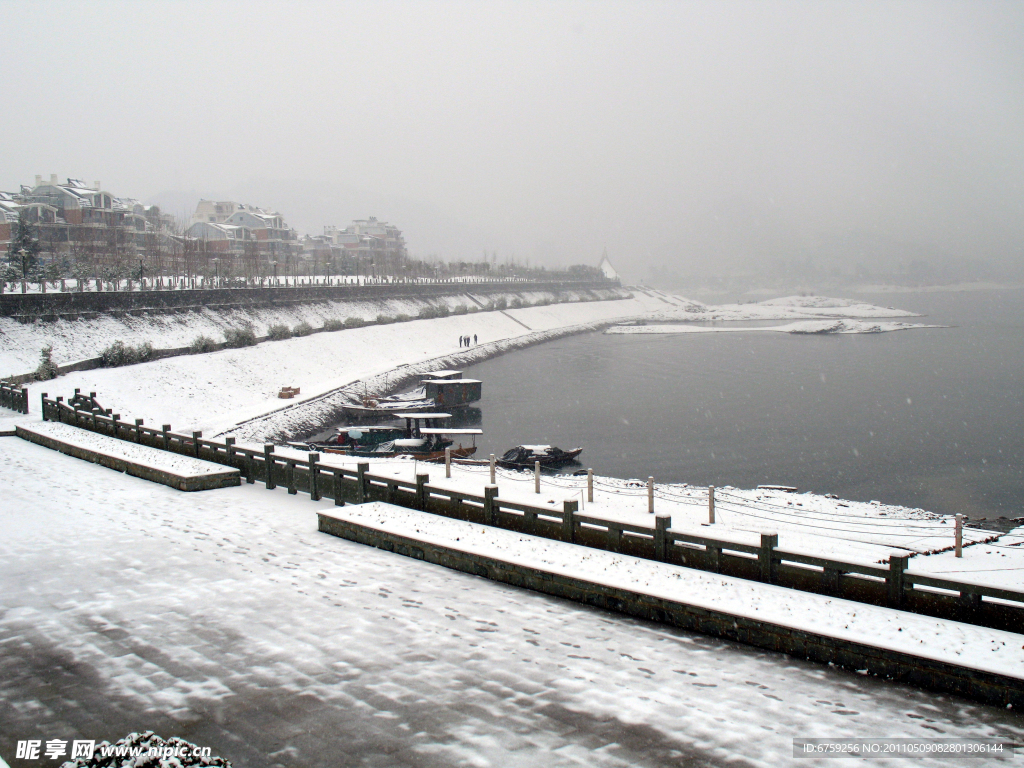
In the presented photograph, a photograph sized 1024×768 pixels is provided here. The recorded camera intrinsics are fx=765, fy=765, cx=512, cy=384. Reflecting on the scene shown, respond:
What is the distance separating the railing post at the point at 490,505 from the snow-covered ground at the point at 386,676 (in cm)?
216

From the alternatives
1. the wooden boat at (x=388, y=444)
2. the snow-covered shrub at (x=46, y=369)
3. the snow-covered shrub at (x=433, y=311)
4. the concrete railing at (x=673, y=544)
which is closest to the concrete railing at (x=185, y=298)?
the snow-covered shrub at (x=433, y=311)

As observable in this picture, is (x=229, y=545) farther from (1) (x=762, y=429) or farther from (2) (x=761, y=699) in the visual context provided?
(1) (x=762, y=429)

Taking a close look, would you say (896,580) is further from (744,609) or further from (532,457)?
(532,457)

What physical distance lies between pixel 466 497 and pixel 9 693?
9003mm

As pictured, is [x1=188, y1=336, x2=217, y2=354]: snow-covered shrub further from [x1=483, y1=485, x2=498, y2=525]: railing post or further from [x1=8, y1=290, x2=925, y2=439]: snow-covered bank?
[x1=483, y1=485, x2=498, y2=525]: railing post

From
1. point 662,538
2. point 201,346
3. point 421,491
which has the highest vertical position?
point 201,346

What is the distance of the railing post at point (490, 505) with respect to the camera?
16281 mm

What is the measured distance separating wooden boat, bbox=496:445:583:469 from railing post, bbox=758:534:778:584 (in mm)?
23356

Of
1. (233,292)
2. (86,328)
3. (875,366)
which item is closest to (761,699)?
(86,328)

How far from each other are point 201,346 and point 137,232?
222 feet

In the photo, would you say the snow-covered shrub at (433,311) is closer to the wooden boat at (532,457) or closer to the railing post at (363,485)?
the wooden boat at (532,457)

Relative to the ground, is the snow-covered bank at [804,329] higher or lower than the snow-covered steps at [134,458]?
higher

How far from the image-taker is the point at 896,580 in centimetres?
1144

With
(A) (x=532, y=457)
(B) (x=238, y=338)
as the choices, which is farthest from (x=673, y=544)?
(B) (x=238, y=338)
